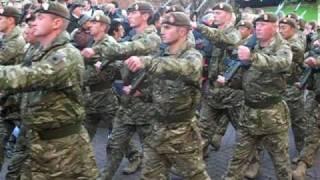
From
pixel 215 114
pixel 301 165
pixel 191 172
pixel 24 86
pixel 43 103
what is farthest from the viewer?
pixel 215 114

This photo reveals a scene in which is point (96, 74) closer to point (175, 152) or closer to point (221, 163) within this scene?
point (175, 152)

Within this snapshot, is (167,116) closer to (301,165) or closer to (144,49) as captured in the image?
(144,49)

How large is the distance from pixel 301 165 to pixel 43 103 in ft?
12.9

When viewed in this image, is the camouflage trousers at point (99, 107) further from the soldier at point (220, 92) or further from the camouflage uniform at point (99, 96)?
the soldier at point (220, 92)

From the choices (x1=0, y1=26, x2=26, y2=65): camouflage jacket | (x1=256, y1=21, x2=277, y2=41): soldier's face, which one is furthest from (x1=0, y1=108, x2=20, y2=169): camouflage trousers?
(x1=256, y1=21, x2=277, y2=41): soldier's face

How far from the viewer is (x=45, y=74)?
3.67 metres

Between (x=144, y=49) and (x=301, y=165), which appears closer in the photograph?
(x=144, y=49)

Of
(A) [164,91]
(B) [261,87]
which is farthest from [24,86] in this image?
(B) [261,87]

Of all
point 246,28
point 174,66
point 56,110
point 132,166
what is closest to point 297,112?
point 246,28

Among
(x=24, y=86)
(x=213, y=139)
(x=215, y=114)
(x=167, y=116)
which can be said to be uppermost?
(x=24, y=86)

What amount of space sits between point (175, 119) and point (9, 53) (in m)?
2.26

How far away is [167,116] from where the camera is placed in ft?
16.3

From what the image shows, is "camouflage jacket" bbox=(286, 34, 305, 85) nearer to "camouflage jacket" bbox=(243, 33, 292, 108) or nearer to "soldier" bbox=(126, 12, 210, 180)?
Answer: "camouflage jacket" bbox=(243, 33, 292, 108)

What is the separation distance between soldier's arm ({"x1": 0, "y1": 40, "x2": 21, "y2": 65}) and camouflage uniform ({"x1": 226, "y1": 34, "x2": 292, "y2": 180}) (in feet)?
8.60
